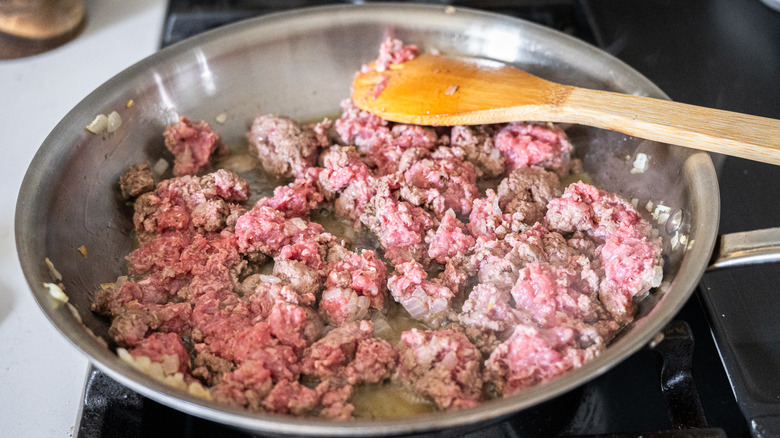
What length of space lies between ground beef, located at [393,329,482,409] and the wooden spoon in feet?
3.06

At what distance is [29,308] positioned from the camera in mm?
2180

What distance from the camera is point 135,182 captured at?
2244mm

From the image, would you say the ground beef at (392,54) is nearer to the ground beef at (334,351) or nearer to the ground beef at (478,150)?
the ground beef at (478,150)

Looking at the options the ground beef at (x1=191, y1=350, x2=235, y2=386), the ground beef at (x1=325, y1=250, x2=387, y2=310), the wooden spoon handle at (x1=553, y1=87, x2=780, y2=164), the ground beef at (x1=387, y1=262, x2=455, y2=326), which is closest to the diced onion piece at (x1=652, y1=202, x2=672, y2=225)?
the wooden spoon handle at (x1=553, y1=87, x2=780, y2=164)

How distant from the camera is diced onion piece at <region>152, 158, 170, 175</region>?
7.91ft

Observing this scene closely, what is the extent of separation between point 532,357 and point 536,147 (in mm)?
1007

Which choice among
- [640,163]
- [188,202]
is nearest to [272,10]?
[188,202]

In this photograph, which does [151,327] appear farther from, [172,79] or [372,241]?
[172,79]

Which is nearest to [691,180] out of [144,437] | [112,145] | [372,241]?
[372,241]

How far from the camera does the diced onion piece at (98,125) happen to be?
2148 millimetres

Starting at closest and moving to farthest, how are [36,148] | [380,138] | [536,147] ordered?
A: [536,147]
[380,138]
[36,148]

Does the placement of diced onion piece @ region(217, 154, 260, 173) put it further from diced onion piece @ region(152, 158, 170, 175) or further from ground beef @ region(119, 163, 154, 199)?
ground beef @ region(119, 163, 154, 199)

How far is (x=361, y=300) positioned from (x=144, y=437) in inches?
30.4

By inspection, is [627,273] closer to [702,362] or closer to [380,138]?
[702,362]
